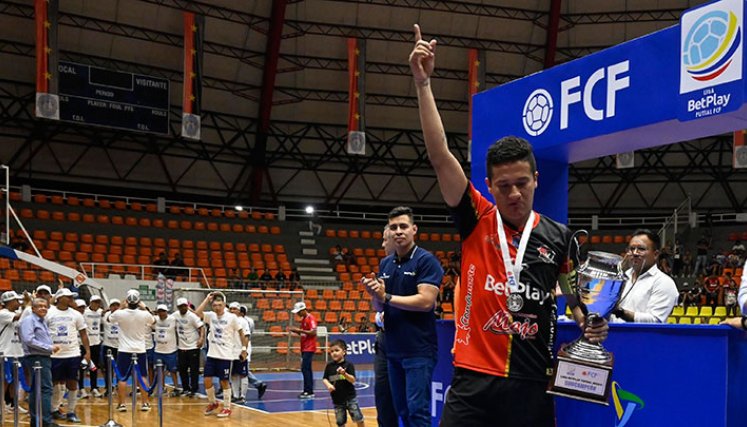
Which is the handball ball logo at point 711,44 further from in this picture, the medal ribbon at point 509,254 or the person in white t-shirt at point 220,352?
the person in white t-shirt at point 220,352

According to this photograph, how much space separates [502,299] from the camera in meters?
2.59

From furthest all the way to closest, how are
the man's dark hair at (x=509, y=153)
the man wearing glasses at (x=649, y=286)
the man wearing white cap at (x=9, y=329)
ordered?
the man wearing white cap at (x=9, y=329)
the man wearing glasses at (x=649, y=286)
the man's dark hair at (x=509, y=153)

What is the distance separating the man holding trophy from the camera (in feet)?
8.32

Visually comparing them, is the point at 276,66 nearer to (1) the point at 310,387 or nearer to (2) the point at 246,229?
(2) the point at 246,229

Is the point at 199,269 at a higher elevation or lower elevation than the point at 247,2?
lower

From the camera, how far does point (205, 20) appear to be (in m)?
23.2

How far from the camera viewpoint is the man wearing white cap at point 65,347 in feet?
32.9

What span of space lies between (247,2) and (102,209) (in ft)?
26.6

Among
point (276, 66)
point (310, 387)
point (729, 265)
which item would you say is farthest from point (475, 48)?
point (310, 387)

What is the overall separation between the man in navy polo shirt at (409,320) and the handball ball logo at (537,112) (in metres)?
1.29

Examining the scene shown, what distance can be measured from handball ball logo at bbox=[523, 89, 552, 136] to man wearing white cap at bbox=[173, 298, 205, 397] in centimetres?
881

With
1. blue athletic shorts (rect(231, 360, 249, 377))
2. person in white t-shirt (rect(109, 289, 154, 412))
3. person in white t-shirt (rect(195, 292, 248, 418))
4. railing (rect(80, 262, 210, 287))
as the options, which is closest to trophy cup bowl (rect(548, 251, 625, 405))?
person in white t-shirt (rect(195, 292, 248, 418))

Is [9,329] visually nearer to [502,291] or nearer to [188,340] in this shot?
[188,340]

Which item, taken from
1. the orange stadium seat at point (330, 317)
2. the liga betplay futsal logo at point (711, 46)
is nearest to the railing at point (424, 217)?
the orange stadium seat at point (330, 317)
